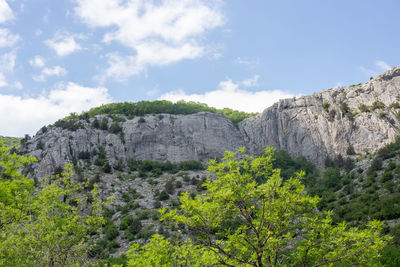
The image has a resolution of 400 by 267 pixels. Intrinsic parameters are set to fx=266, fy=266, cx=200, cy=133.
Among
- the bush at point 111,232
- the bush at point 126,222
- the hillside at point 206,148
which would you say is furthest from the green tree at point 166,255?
the bush at point 126,222

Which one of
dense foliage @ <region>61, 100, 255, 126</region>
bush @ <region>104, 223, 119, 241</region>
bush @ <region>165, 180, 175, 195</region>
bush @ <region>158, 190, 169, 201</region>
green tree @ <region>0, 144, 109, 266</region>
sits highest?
dense foliage @ <region>61, 100, 255, 126</region>

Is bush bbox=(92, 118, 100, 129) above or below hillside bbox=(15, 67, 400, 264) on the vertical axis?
above

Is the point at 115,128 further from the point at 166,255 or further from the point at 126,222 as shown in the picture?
the point at 166,255

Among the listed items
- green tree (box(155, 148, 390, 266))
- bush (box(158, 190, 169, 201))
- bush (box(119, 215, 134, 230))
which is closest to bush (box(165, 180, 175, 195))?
bush (box(158, 190, 169, 201))

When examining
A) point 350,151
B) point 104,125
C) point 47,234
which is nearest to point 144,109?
point 104,125

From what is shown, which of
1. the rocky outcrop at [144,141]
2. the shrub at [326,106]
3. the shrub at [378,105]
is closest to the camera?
the rocky outcrop at [144,141]

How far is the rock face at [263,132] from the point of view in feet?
164

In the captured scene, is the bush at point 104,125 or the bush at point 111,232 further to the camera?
the bush at point 104,125

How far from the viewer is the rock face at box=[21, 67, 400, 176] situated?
5000 cm

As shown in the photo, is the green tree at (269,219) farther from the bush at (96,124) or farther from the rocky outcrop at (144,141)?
the bush at (96,124)

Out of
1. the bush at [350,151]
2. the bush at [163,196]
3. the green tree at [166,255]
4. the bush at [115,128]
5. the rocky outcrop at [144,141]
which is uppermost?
the bush at [115,128]

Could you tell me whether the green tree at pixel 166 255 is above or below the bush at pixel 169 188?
above

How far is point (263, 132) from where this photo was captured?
65312 millimetres

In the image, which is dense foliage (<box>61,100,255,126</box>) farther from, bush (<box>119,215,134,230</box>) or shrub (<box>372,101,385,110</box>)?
bush (<box>119,215,134,230</box>)
